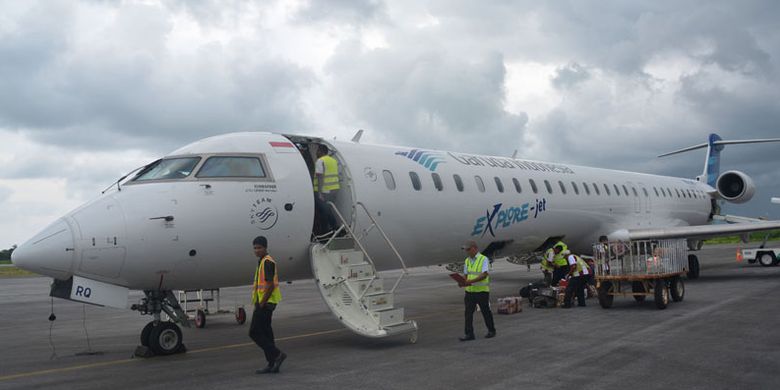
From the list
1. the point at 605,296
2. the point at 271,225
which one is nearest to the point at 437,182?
the point at 271,225

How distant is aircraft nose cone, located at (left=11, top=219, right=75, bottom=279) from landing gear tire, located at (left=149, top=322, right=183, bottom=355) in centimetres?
169

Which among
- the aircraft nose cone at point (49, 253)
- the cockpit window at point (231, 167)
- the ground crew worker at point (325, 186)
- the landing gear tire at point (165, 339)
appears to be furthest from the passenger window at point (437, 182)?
the aircraft nose cone at point (49, 253)

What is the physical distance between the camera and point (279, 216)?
32.8ft

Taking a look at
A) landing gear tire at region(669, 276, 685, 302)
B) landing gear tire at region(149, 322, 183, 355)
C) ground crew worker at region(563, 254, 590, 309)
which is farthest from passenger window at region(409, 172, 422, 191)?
landing gear tire at region(669, 276, 685, 302)

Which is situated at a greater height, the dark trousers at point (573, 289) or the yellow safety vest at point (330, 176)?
the yellow safety vest at point (330, 176)

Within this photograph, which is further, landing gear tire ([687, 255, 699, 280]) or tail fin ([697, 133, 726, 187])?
tail fin ([697, 133, 726, 187])

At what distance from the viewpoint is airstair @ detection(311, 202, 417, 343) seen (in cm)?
990

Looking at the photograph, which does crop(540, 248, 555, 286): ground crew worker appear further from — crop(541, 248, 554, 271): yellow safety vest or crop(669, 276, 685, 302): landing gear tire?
crop(669, 276, 685, 302): landing gear tire

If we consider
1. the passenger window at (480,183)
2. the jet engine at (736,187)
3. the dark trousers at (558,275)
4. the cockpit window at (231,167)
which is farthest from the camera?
the jet engine at (736,187)

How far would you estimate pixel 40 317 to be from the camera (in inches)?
688

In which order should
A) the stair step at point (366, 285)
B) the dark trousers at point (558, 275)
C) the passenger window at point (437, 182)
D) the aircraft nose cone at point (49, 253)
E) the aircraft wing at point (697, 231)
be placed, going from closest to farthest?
the aircraft nose cone at point (49, 253) → the stair step at point (366, 285) → the passenger window at point (437, 182) → the dark trousers at point (558, 275) → the aircraft wing at point (697, 231)

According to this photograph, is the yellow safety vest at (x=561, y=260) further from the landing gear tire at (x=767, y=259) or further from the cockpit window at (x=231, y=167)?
the landing gear tire at (x=767, y=259)

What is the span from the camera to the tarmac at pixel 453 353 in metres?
7.41

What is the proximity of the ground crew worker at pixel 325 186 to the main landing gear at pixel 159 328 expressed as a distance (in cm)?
277
